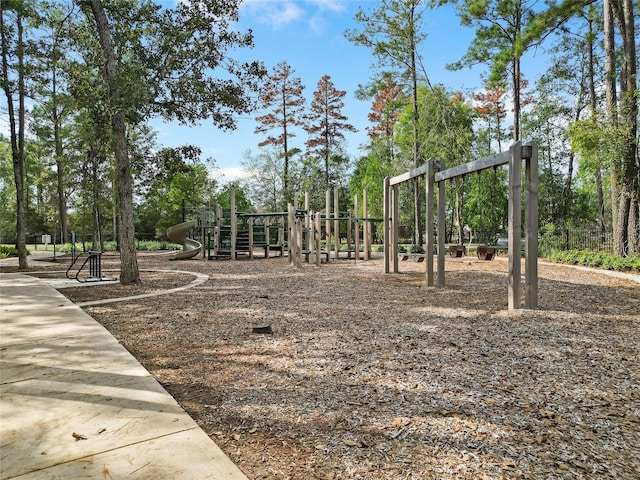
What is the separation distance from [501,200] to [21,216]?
31807 mm

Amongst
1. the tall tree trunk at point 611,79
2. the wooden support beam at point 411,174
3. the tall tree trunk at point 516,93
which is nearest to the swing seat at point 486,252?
the tall tree trunk at point 611,79

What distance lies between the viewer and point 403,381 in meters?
3.25

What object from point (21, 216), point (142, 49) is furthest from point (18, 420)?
point (21, 216)

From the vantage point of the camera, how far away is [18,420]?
2348mm

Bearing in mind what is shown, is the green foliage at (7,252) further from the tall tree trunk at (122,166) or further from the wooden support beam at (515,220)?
the wooden support beam at (515,220)

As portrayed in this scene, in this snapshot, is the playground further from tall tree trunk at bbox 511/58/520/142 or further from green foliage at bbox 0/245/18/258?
green foliage at bbox 0/245/18/258

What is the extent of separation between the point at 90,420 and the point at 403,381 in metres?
2.16

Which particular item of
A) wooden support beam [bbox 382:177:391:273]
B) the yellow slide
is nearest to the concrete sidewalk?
wooden support beam [bbox 382:177:391:273]

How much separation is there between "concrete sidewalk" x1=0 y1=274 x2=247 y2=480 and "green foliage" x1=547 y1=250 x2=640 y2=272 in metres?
12.3

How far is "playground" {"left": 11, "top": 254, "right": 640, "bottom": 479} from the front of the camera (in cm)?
220

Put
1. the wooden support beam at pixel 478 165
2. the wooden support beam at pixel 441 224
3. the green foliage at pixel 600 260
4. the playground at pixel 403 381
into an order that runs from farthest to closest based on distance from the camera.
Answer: the green foliage at pixel 600 260, the wooden support beam at pixel 441 224, the wooden support beam at pixel 478 165, the playground at pixel 403 381

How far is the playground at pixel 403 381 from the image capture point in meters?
2.20

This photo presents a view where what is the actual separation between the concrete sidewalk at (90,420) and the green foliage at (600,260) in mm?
12298

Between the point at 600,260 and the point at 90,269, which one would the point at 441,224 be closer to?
the point at 600,260
